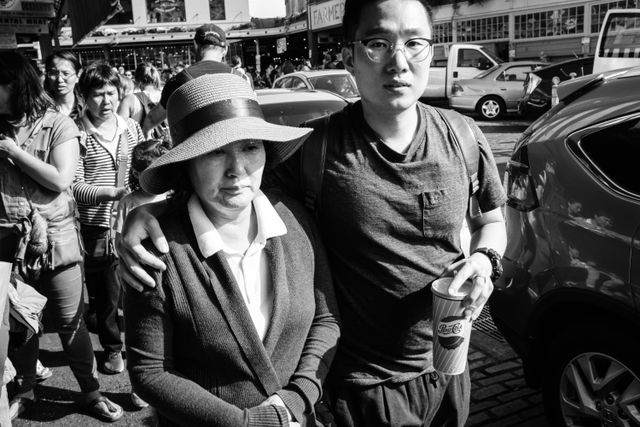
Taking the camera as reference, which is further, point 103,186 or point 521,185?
point 103,186

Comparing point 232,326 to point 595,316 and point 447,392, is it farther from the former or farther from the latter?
point 595,316

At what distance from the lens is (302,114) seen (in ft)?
20.2

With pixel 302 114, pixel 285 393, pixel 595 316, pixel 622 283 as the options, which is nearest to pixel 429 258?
pixel 285 393

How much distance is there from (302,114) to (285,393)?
15.6 ft

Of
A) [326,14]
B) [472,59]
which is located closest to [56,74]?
[472,59]

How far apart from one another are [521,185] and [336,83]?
8.20m

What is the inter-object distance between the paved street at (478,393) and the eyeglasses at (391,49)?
2214 mm

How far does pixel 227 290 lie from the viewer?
1.58 m

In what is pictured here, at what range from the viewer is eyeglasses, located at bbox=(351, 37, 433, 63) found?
178 centimetres

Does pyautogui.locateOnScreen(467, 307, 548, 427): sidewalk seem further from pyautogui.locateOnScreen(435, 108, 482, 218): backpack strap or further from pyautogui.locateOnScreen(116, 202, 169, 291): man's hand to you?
pyautogui.locateOnScreen(116, 202, 169, 291): man's hand

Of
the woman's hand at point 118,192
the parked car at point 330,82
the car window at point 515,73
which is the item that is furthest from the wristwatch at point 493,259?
the car window at point 515,73

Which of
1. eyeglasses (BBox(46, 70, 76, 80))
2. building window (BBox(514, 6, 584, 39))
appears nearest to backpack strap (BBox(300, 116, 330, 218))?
eyeglasses (BBox(46, 70, 76, 80))

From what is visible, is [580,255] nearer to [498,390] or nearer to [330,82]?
[498,390]

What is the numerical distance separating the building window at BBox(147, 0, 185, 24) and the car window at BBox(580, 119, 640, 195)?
220 ft
